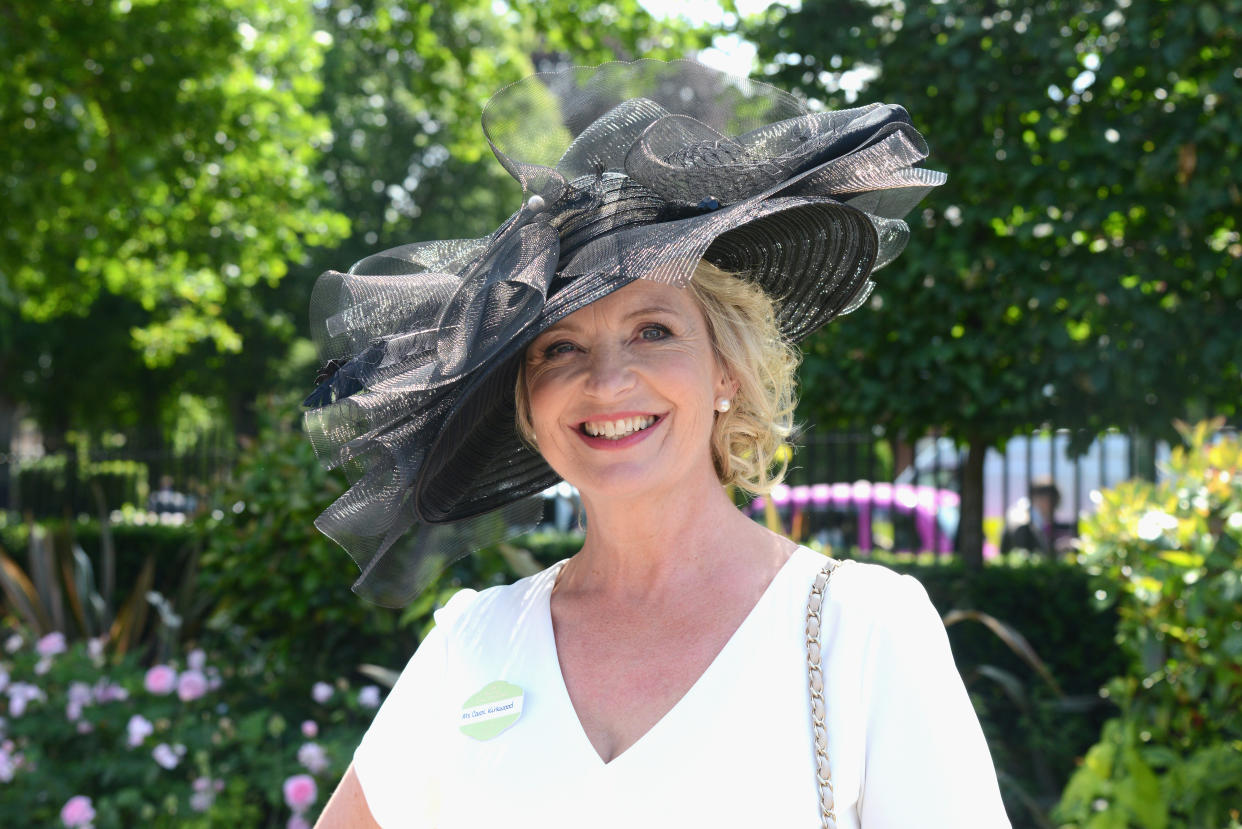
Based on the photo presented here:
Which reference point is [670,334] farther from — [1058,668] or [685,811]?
[1058,668]

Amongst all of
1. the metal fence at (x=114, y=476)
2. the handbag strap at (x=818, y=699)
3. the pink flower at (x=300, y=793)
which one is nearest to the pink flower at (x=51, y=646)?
the pink flower at (x=300, y=793)

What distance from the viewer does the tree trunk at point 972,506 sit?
577 centimetres

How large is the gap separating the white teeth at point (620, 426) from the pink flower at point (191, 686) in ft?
10.6

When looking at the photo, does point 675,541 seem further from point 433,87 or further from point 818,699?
point 433,87

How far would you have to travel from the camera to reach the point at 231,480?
5070 millimetres

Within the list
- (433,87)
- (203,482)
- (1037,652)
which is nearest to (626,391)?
(1037,652)

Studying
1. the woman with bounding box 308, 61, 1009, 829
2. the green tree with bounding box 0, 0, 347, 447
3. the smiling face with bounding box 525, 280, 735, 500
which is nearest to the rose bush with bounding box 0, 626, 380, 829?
the woman with bounding box 308, 61, 1009, 829

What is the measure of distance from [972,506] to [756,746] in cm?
484

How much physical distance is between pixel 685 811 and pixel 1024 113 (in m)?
4.34

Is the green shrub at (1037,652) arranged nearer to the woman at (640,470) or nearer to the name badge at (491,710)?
the woman at (640,470)

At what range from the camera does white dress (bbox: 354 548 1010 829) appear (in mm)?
1325

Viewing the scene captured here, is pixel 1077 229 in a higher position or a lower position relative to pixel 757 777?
higher

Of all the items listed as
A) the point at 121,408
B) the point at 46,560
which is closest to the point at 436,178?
the point at 121,408

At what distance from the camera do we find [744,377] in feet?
5.78
